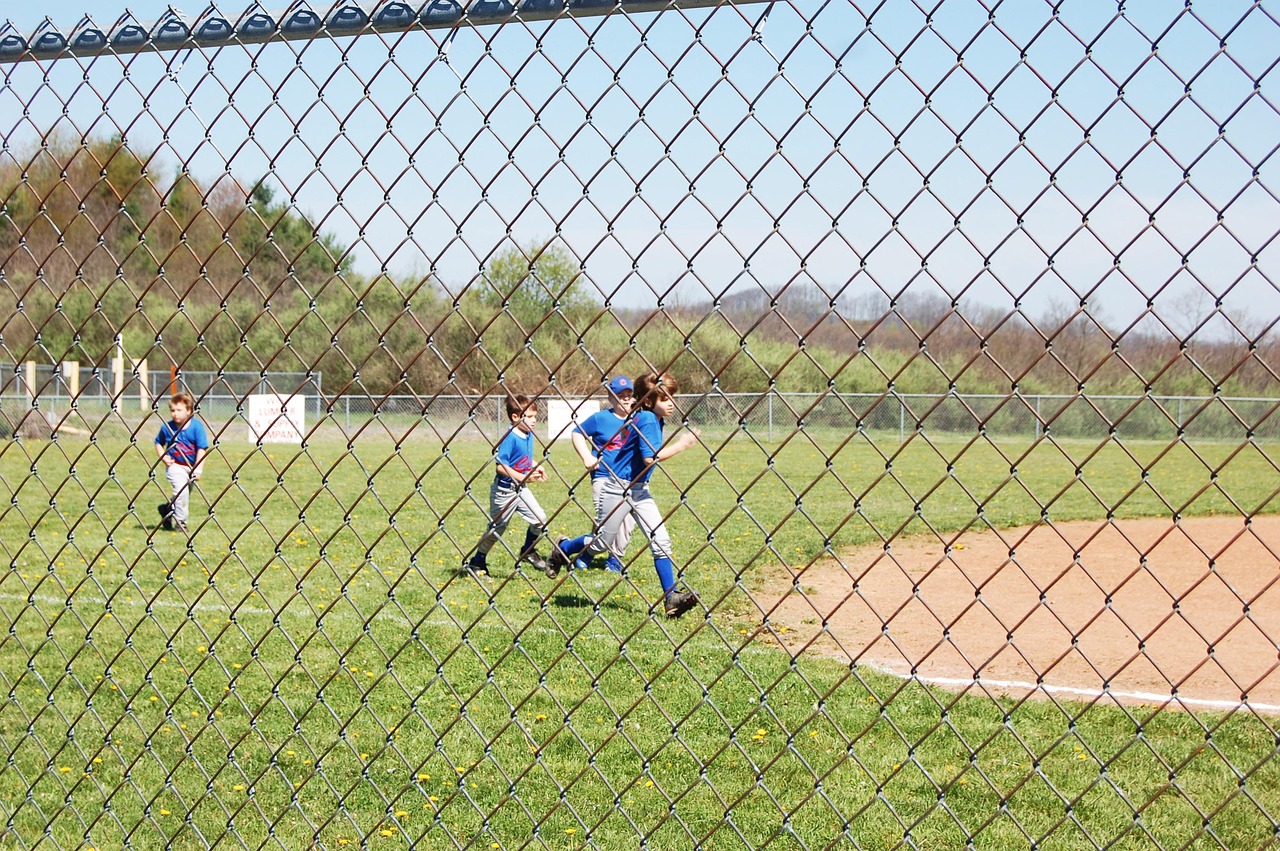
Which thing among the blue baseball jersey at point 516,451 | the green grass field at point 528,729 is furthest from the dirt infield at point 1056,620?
the blue baseball jersey at point 516,451

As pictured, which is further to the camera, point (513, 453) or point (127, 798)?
point (513, 453)

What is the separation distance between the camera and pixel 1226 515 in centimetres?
1579

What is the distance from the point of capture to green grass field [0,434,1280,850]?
2951 millimetres

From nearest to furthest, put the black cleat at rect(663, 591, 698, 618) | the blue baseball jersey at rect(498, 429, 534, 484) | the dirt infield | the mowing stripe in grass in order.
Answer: the mowing stripe in grass, the dirt infield, the black cleat at rect(663, 591, 698, 618), the blue baseball jersey at rect(498, 429, 534, 484)

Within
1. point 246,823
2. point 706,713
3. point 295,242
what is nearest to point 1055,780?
point 706,713

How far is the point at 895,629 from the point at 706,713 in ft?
9.17

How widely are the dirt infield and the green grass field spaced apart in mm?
449

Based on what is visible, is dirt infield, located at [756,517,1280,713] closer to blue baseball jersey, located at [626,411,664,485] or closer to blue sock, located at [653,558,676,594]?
blue sock, located at [653,558,676,594]

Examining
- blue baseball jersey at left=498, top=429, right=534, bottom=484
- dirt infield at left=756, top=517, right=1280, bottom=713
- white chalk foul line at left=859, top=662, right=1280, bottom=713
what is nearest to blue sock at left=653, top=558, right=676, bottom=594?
dirt infield at left=756, top=517, right=1280, bottom=713

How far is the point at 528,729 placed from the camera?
17.9 ft

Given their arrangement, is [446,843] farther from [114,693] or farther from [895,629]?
[895,629]

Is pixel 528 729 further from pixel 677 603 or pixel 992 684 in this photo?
pixel 992 684

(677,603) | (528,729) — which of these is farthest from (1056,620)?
(528,729)

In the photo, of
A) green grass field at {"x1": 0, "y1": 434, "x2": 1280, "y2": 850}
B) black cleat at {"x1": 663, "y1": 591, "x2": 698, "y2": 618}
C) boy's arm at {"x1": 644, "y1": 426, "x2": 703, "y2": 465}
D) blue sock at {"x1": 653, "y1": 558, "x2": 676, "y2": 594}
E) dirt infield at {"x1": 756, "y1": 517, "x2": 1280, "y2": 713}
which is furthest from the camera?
blue sock at {"x1": 653, "y1": 558, "x2": 676, "y2": 594}
